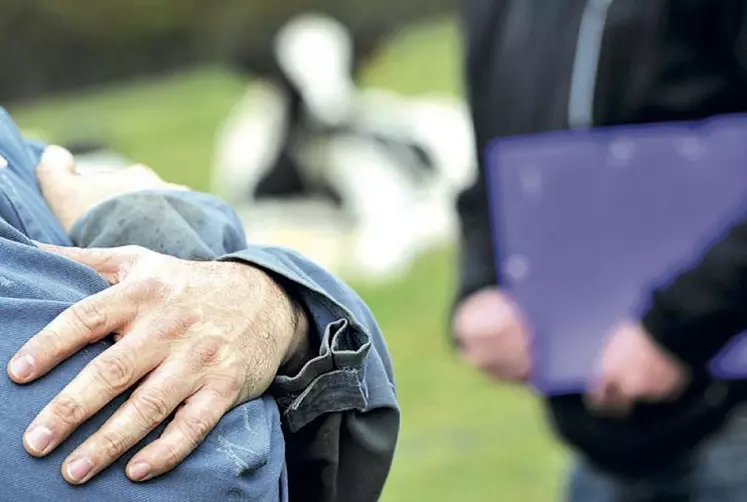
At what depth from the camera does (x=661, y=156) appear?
4.93 ft

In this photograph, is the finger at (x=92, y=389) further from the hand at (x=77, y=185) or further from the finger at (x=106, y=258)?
the hand at (x=77, y=185)

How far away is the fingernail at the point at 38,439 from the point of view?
0.60m

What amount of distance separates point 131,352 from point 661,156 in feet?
3.28

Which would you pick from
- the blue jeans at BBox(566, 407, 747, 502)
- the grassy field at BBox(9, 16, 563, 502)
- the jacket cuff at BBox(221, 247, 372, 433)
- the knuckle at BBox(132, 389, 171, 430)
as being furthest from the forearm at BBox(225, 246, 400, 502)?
the grassy field at BBox(9, 16, 563, 502)

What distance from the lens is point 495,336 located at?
1.65m

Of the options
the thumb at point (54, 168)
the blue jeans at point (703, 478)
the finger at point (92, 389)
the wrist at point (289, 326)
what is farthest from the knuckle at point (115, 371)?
the blue jeans at point (703, 478)

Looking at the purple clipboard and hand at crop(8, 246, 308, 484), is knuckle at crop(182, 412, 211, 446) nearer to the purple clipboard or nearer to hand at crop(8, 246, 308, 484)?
hand at crop(8, 246, 308, 484)

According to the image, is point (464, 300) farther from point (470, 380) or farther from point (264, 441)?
point (470, 380)

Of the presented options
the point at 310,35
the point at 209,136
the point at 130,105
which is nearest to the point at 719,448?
the point at 310,35

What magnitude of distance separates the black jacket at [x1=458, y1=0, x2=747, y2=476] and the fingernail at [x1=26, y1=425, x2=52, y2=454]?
41.0 inches

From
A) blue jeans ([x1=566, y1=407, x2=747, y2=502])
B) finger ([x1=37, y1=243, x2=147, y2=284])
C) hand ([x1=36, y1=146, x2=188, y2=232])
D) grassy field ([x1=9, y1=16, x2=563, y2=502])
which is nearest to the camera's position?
finger ([x1=37, y1=243, x2=147, y2=284])

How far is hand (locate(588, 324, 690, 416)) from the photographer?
1.53 metres

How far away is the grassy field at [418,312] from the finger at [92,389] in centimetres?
217

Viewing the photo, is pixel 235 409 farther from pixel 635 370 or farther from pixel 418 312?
pixel 418 312
